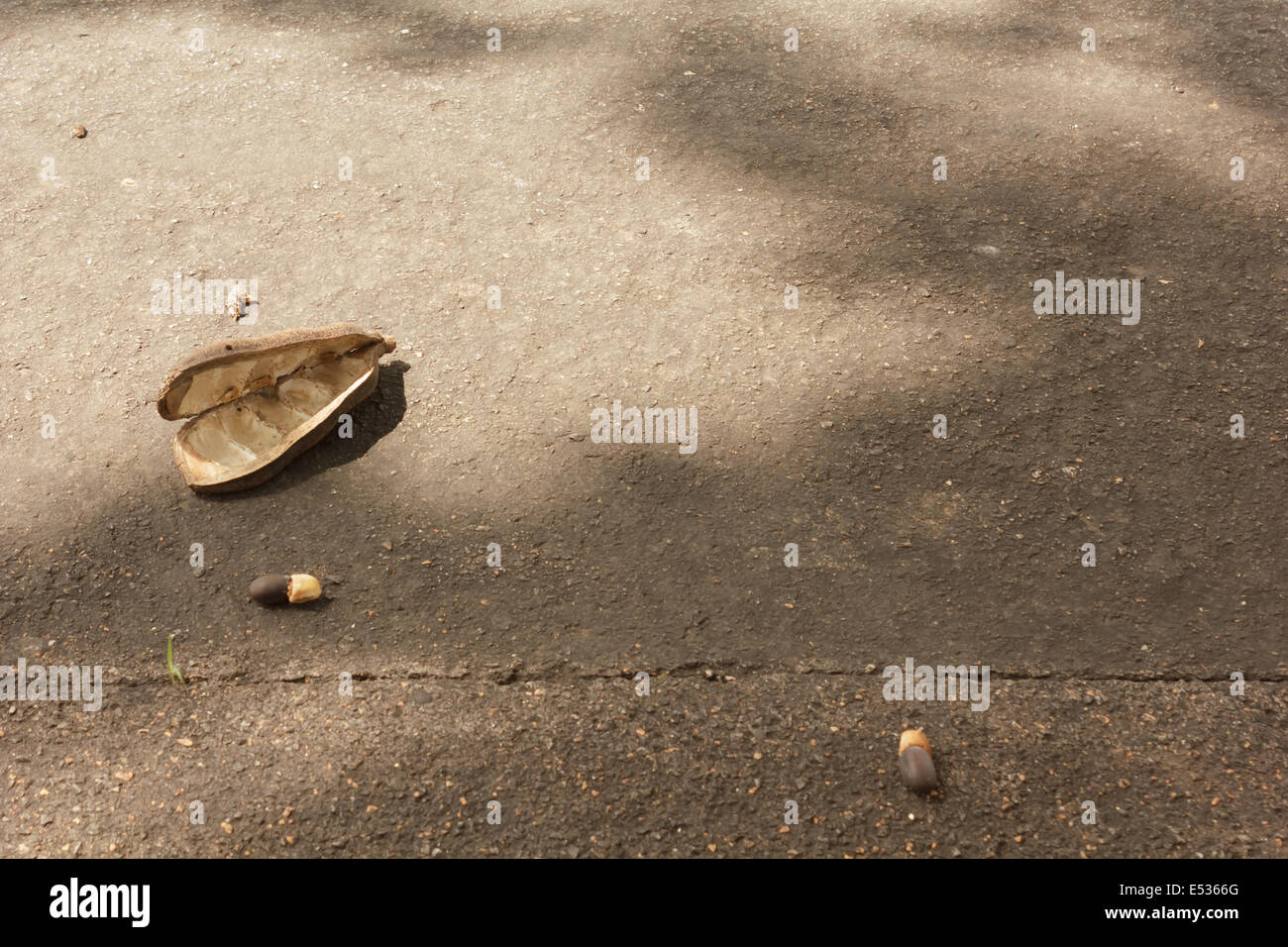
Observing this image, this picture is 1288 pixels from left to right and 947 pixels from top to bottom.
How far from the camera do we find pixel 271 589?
2932mm

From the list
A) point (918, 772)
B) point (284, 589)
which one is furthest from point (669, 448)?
point (918, 772)

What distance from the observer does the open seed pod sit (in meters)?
3.31

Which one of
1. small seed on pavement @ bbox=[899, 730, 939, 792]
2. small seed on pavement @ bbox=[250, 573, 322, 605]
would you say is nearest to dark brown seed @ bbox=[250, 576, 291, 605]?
small seed on pavement @ bbox=[250, 573, 322, 605]

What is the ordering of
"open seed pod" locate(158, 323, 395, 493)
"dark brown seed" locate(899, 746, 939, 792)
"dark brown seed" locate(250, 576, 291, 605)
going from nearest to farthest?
1. "dark brown seed" locate(899, 746, 939, 792)
2. "dark brown seed" locate(250, 576, 291, 605)
3. "open seed pod" locate(158, 323, 395, 493)

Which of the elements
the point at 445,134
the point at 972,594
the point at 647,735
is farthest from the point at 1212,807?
the point at 445,134

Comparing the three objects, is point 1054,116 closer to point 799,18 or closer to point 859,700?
point 799,18

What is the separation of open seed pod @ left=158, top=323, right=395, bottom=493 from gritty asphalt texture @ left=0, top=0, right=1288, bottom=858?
11 centimetres

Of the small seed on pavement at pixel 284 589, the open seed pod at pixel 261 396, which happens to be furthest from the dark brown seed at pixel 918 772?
the open seed pod at pixel 261 396

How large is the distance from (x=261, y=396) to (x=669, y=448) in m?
1.35

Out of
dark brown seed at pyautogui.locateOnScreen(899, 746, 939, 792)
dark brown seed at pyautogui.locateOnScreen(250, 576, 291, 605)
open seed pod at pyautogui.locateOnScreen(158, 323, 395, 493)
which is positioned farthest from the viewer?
open seed pod at pyautogui.locateOnScreen(158, 323, 395, 493)

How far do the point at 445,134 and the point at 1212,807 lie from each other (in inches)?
158

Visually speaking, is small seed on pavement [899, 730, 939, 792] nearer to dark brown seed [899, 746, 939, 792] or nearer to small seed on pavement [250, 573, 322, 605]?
dark brown seed [899, 746, 939, 792]

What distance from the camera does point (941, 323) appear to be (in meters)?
3.85

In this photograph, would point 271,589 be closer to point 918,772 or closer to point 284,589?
point 284,589
